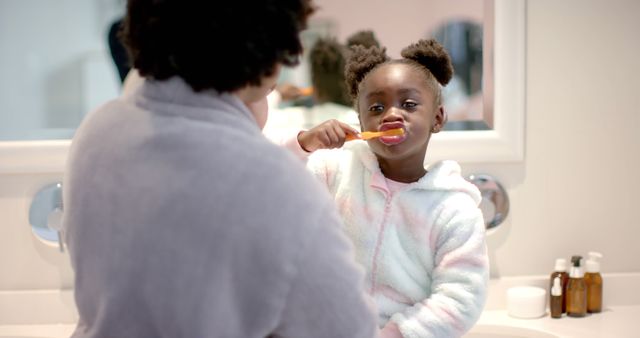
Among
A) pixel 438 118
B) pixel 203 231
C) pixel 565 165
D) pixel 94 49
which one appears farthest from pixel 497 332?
pixel 94 49

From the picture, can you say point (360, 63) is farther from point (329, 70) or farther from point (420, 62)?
point (329, 70)

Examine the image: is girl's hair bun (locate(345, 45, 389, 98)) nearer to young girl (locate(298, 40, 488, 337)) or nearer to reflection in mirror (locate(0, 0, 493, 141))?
young girl (locate(298, 40, 488, 337))

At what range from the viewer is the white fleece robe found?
0.94 m

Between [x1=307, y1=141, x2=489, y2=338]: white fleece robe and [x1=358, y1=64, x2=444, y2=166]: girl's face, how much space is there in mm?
65

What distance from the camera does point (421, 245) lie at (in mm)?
993

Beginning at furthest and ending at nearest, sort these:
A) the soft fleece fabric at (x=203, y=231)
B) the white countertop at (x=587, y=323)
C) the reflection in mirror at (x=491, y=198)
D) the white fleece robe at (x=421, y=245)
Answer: the reflection in mirror at (x=491, y=198) < the white countertop at (x=587, y=323) < the white fleece robe at (x=421, y=245) < the soft fleece fabric at (x=203, y=231)

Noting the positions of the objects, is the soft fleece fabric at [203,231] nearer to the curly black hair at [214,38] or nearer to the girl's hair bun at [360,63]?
the curly black hair at [214,38]

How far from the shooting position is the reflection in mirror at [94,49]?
136 cm

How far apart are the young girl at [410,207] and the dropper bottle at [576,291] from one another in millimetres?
393

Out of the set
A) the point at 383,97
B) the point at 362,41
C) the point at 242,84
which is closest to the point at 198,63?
the point at 242,84

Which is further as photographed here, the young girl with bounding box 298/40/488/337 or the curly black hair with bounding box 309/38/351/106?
the curly black hair with bounding box 309/38/351/106

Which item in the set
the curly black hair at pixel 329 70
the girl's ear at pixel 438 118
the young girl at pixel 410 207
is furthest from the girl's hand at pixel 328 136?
the curly black hair at pixel 329 70

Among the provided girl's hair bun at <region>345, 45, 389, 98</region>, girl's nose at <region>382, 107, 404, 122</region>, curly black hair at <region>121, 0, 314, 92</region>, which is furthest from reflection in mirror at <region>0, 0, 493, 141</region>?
curly black hair at <region>121, 0, 314, 92</region>

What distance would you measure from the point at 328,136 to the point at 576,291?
64 centimetres
